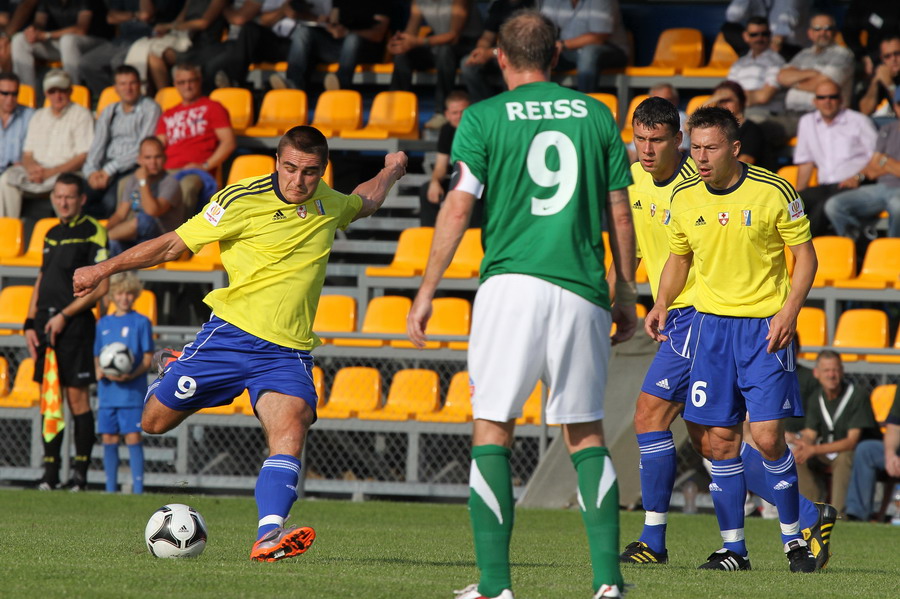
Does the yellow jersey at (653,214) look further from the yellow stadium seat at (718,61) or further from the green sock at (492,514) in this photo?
the yellow stadium seat at (718,61)

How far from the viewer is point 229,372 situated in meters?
6.43

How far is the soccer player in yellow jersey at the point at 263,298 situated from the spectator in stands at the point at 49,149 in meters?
9.86

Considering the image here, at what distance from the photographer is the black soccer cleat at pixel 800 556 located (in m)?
6.61

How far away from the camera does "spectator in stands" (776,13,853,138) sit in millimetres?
14219

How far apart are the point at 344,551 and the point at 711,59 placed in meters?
10.6

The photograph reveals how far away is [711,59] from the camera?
16141mm

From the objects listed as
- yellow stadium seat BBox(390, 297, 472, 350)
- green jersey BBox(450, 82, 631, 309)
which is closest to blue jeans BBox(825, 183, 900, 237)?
yellow stadium seat BBox(390, 297, 472, 350)

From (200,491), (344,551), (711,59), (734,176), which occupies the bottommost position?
(200,491)

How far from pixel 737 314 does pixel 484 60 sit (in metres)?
9.10

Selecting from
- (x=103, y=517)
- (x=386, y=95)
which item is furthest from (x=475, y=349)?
(x=386, y=95)

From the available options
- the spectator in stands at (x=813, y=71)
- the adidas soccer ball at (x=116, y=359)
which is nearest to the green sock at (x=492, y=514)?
the adidas soccer ball at (x=116, y=359)

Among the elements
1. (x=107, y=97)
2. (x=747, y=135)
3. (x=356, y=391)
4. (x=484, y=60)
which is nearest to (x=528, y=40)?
(x=356, y=391)

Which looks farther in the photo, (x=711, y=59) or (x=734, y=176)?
(x=711, y=59)

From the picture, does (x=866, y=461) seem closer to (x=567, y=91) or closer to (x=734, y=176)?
(x=734, y=176)
